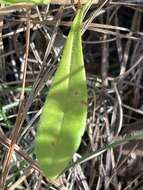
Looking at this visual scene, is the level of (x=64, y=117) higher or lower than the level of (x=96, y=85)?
higher

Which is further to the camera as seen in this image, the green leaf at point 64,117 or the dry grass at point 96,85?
the dry grass at point 96,85

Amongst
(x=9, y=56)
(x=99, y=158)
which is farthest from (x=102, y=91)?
(x=9, y=56)

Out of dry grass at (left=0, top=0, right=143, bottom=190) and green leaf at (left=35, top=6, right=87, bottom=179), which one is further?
dry grass at (left=0, top=0, right=143, bottom=190)

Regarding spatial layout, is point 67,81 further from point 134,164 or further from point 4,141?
point 134,164

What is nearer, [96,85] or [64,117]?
[64,117]
